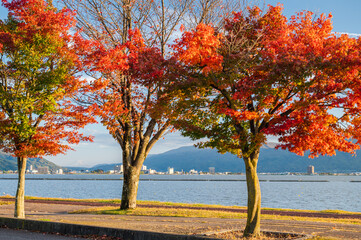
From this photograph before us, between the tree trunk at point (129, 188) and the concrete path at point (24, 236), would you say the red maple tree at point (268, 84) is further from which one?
the tree trunk at point (129, 188)

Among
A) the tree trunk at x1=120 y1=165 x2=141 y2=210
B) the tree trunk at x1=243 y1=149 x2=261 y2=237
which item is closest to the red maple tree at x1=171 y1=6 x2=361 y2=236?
the tree trunk at x1=243 y1=149 x2=261 y2=237

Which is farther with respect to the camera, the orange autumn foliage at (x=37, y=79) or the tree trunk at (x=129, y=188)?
the tree trunk at (x=129, y=188)

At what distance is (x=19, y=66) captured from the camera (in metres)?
20.5

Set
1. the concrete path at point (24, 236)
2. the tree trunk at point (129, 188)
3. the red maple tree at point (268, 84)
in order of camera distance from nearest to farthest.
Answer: the red maple tree at point (268, 84)
the concrete path at point (24, 236)
the tree trunk at point (129, 188)

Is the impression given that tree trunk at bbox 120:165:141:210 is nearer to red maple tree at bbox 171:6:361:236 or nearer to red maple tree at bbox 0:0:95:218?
red maple tree at bbox 0:0:95:218

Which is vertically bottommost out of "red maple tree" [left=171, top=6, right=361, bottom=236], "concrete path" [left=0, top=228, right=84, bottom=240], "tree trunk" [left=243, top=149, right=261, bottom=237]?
"concrete path" [left=0, top=228, right=84, bottom=240]

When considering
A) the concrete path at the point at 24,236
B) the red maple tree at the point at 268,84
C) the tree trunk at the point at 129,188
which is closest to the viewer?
the red maple tree at the point at 268,84

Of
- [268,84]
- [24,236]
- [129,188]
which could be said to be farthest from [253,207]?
[129,188]

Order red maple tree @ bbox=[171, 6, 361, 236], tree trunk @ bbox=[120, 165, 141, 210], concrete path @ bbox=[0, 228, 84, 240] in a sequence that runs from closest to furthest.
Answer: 1. red maple tree @ bbox=[171, 6, 361, 236]
2. concrete path @ bbox=[0, 228, 84, 240]
3. tree trunk @ bbox=[120, 165, 141, 210]

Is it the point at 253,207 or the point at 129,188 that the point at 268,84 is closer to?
the point at 253,207

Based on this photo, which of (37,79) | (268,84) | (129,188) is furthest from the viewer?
(129,188)

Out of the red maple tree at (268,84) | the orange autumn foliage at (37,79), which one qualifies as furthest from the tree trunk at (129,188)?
the red maple tree at (268,84)

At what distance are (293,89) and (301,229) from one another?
6.59 meters

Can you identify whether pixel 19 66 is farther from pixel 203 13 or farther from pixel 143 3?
pixel 203 13
